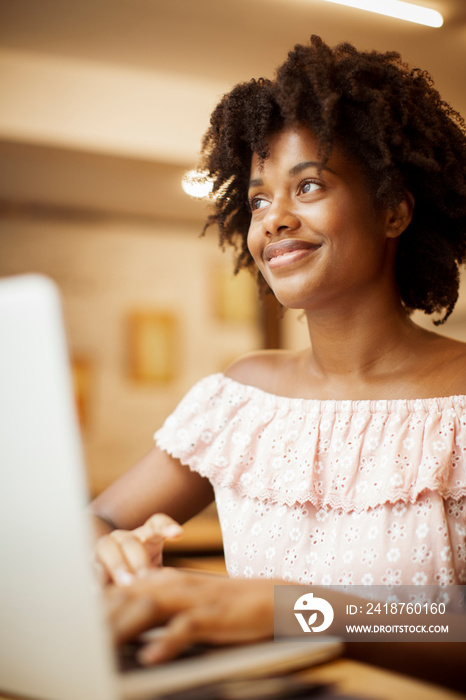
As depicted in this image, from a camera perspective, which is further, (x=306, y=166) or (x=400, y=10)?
(x=400, y=10)

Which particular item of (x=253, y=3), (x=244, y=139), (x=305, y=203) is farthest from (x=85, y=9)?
(x=305, y=203)

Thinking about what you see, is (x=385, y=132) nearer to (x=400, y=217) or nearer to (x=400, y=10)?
(x=400, y=217)

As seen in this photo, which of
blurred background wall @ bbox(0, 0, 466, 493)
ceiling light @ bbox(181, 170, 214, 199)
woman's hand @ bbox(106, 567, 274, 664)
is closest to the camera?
woman's hand @ bbox(106, 567, 274, 664)

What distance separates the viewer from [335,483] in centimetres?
109

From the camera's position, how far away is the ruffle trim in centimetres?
105

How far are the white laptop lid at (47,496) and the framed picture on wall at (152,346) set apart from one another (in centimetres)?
455

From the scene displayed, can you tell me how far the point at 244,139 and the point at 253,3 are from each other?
6.92ft

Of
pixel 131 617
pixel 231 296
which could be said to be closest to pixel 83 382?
pixel 231 296

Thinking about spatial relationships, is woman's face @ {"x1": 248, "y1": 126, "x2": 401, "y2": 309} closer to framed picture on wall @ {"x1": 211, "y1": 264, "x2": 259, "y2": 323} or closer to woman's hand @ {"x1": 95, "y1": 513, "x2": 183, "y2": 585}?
woman's hand @ {"x1": 95, "y1": 513, "x2": 183, "y2": 585}

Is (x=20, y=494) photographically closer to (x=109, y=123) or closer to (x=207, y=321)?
(x=109, y=123)

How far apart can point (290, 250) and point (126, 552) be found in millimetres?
590

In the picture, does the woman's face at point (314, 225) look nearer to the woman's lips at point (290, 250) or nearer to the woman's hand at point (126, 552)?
the woman's lips at point (290, 250)

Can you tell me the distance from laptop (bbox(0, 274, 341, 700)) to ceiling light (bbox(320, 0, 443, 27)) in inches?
117

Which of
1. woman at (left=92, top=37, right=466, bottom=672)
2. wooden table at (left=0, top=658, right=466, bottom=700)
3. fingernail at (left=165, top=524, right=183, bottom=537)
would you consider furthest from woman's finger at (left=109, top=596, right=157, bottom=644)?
woman at (left=92, top=37, right=466, bottom=672)
